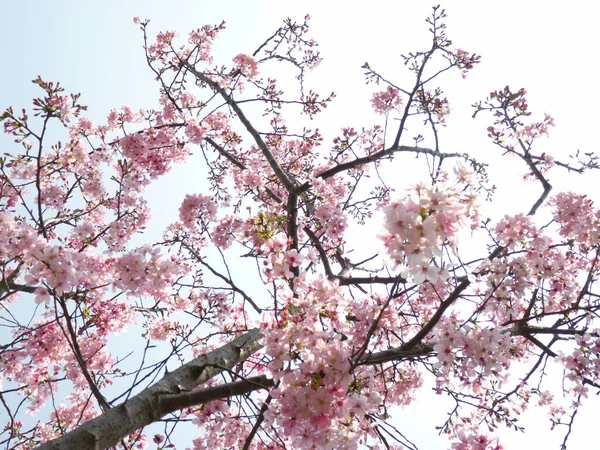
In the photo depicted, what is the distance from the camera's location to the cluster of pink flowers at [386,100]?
6566 mm

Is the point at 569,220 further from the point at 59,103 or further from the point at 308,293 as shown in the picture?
the point at 59,103

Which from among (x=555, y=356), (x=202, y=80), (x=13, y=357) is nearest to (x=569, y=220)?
(x=555, y=356)

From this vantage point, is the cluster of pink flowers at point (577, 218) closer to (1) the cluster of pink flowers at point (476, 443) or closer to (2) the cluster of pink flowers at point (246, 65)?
(1) the cluster of pink flowers at point (476, 443)

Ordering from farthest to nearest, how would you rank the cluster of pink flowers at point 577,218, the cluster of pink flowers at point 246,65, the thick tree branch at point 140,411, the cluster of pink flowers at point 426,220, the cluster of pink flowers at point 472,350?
1. the cluster of pink flowers at point 246,65
2. the cluster of pink flowers at point 577,218
3. the cluster of pink flowers at point 472,350
4. the thick tree branch at point 140,411
5. the cluster of pink flowers at point 426,220

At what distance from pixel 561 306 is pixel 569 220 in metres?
1.21

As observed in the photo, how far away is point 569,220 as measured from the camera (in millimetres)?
5348

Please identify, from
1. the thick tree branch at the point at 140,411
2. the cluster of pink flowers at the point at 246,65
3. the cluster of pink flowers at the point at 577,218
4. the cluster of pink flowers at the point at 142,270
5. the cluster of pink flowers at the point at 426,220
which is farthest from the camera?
the cluster of pink flowers at the point at 246,65

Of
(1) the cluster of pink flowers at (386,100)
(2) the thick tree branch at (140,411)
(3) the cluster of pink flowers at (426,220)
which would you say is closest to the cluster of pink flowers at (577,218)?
(1) the cluster of pink flowers at (386,100)

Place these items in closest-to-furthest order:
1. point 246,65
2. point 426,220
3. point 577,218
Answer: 1. point 426,220
2. point 577,218
3. point 246,65

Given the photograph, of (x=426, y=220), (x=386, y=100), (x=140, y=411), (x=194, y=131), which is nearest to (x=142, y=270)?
(x=140, y=411)

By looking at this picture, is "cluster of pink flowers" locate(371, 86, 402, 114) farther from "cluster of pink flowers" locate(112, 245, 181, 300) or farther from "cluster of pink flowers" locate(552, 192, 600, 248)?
"cluster of pink flowers" locate(112, 245, 181, 300)

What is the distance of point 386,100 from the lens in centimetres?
661

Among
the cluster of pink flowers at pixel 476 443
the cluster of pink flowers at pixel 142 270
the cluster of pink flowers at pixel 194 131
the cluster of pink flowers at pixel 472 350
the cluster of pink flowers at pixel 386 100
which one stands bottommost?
the cluster of pink flowers at pixel 476 443

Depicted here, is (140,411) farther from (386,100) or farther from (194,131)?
(386,100)
